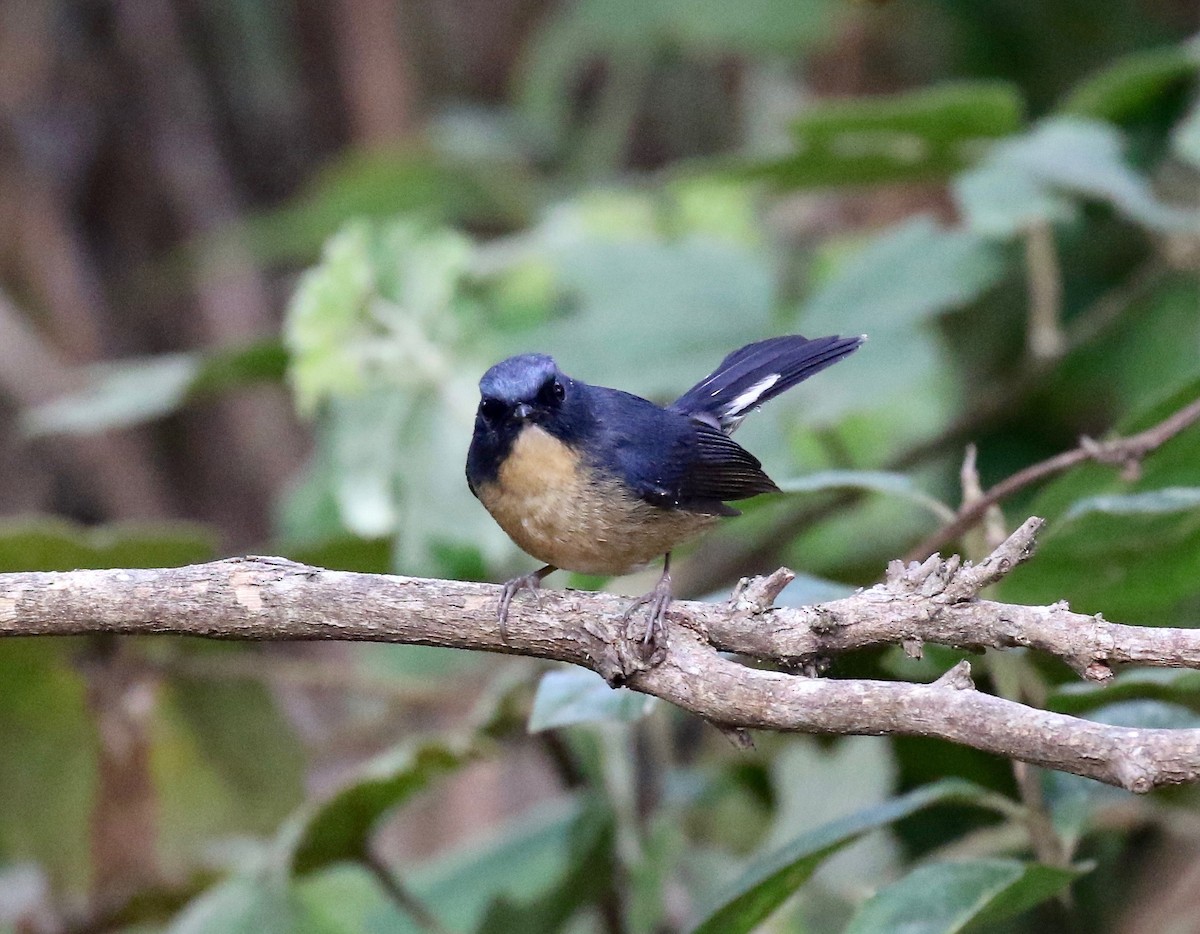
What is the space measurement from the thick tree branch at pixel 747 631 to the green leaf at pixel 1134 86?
2.08 metres

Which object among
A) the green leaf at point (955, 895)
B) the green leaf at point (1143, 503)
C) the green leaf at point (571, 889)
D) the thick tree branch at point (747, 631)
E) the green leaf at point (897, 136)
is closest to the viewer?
the thick tree branch at point (747, 631)

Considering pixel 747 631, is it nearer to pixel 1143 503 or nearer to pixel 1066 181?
pixel 1143 503

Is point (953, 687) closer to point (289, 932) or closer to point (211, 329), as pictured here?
point (289, 932)

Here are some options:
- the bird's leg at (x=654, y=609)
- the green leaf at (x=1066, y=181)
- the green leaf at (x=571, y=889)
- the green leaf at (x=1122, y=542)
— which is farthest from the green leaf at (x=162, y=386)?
the green leaf at (x=1122, y=542)

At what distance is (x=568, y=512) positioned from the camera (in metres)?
2.33

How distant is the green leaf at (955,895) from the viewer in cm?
187

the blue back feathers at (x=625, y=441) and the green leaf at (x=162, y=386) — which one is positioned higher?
the green leaf at (x=162, y=386)

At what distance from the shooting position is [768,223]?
5812mm

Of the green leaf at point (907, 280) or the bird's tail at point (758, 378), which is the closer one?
the bird's tail at point (758, 378)

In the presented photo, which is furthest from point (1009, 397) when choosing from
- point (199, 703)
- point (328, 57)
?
point (328, 57)

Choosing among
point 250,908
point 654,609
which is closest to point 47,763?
point 250,908

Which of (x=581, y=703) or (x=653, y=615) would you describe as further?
(x=581, y=703)

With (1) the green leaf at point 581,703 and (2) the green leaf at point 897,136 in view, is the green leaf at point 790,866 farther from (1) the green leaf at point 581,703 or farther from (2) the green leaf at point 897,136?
(2) the green leaf at point 897,136

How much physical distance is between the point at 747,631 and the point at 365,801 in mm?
1070
